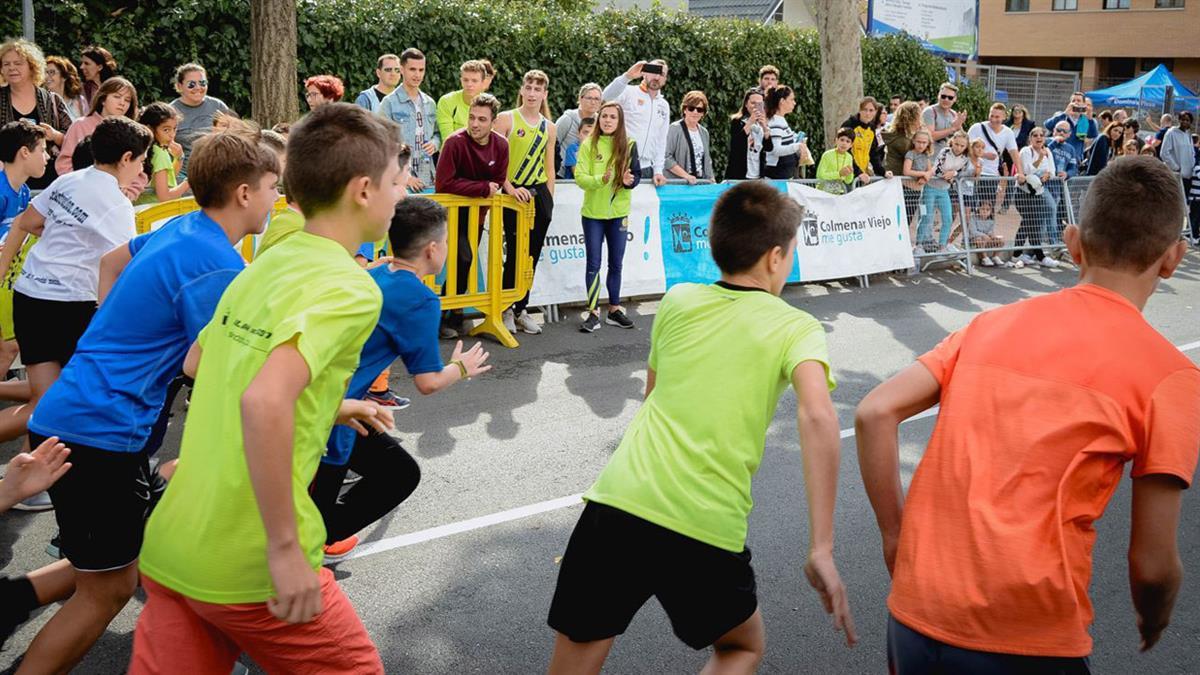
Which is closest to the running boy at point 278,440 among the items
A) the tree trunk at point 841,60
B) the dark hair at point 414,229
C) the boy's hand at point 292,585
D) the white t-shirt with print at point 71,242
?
the boy's hand at point 292,585

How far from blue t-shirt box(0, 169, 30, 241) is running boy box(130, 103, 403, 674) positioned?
15.9 ft

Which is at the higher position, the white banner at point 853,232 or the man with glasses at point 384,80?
the man with glasses at point 384,80

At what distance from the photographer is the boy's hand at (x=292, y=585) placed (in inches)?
85.0

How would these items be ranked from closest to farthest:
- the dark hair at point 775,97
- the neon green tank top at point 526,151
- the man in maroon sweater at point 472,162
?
the man in maroon sweater at point 472,162 < the neon green tank top at point 526,151 < the dark hair at point 775,97

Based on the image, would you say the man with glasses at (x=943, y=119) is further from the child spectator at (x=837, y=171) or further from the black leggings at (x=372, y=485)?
the black leggings at (x=372, y=485)

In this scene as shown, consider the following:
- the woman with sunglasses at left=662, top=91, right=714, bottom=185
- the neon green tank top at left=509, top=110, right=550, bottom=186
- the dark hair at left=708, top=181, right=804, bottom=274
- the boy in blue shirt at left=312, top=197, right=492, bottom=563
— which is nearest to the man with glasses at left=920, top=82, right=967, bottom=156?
the woman with sunglasses at left=662, top=91, right=714, bottom=185

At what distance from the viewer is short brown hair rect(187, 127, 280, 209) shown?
3.21 m

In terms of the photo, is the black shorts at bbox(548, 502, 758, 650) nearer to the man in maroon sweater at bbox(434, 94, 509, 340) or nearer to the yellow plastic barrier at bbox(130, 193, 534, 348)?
the yellow plastic barrier at bbox(130, 193, 534, 348)

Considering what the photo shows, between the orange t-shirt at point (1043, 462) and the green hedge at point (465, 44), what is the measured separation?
40.9 ft

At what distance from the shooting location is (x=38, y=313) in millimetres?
5219

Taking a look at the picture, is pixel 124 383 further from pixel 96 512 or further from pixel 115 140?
pixel 115 140

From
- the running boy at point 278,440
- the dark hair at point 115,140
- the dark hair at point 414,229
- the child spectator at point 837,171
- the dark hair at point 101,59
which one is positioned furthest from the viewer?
the child spectator at point 837,171

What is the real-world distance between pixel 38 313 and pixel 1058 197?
Answer: 538 inches

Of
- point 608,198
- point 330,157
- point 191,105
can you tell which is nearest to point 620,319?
point 608,198
